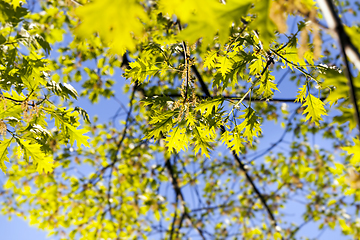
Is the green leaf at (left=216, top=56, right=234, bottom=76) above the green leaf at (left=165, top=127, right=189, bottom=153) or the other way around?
above

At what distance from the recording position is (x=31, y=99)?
193 centimetres

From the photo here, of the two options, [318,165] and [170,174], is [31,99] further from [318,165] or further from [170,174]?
[318,165]

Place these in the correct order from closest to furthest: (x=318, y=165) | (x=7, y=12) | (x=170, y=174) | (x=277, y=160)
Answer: (x=7, y=12) → (x=170, y=174) → (x=318, y=165) → (x=277, y=160)

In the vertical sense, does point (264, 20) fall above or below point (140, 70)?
below

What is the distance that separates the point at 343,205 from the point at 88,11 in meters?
8.07

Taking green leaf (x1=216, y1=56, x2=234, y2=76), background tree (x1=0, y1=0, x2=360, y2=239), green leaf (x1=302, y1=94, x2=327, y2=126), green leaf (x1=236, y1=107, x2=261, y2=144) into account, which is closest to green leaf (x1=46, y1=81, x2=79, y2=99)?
background tree (x1=0, y1=0, x2=360, y2=239)

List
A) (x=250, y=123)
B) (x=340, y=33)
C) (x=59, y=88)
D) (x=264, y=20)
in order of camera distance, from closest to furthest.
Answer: (x=340, y=33) < (x=264, y=20) < (x=250, y=123) < (x=59, y=88)

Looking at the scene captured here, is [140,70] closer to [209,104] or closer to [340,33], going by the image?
[209,104]

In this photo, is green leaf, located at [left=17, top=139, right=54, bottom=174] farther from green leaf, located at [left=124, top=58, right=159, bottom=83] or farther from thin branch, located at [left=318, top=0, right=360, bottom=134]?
thin branch, located at [left=318, top=0, right=360, bottom=134]

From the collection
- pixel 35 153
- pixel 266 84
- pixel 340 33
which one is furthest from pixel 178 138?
pixel 340 33

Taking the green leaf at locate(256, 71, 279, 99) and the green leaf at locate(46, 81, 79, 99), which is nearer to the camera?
the green leaf at locate(256, 71, 279, 99)

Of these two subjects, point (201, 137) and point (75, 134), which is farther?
point (75, 134)

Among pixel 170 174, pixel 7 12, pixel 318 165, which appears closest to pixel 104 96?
pixel 170 174

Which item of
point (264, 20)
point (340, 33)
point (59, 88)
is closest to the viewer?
point (340, 33)
